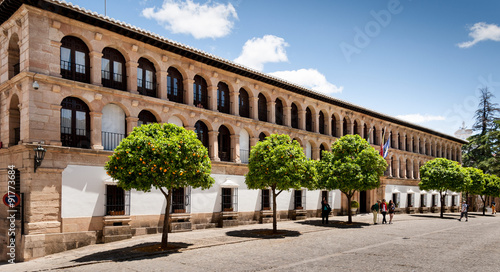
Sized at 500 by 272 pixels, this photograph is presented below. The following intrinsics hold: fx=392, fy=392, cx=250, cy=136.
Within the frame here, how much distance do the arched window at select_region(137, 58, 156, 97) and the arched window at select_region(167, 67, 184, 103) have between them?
1.13m

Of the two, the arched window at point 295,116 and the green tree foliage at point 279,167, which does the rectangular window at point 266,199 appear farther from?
the green tree foliage at point 279,167

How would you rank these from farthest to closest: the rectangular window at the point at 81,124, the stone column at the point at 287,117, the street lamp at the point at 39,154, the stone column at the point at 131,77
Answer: the stone column at the point at 287,117 < the stone column at the point at 131,77 < the rectangular window at the point at 81,124 < the street lamp at the point at 39,154

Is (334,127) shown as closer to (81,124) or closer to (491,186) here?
(491,186)

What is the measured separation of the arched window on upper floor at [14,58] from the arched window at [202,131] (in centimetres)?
1058

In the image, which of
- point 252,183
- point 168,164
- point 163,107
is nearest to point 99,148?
point 163,107

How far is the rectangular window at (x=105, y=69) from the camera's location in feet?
69.9

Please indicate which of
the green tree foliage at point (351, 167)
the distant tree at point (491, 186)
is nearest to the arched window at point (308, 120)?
the green tree foliage at point (351, 167)

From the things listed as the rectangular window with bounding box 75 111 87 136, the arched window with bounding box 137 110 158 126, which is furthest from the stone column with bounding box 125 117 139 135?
the rectangular window with bounding box 75 111 87 136

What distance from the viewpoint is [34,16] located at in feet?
59.7

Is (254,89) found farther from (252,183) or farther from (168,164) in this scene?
(168,164)

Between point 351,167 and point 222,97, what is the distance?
10.2 metres

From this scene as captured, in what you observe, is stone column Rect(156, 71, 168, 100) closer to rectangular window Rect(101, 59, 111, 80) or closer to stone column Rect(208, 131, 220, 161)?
rectangular window Rect(101, 59, 111, 80)

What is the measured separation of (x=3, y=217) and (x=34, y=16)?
10046 millimetres

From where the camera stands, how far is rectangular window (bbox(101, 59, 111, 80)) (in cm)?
2130
